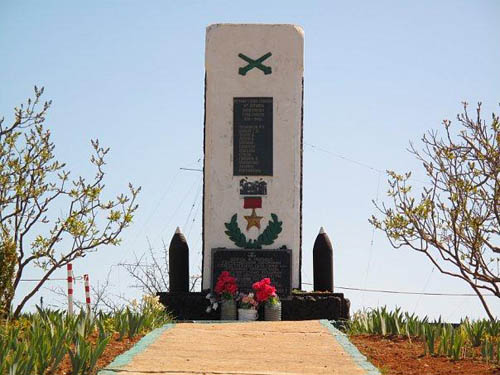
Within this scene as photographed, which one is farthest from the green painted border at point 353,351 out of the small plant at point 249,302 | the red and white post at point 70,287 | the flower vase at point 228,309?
the red and white post at point 70,287

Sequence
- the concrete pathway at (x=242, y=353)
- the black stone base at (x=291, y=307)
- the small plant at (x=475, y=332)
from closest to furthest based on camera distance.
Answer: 1. the concrete pathway at (x=242, y=353)
2. the small plant at (x=475, y=332)
3. the black stone base at (x=291, y=307)

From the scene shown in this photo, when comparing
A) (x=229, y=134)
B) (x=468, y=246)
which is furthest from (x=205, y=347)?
(x=229, y=134)

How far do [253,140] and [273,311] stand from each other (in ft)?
12.9

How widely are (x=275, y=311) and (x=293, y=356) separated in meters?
6.85

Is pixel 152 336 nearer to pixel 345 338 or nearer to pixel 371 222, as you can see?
pixel 345 338

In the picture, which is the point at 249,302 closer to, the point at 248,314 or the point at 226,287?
the point at 248,314

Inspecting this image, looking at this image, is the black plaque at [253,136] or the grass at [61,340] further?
the black plaque at [253,136]

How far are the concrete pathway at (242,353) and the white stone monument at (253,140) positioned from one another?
16.3 feet

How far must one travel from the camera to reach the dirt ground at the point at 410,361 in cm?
946

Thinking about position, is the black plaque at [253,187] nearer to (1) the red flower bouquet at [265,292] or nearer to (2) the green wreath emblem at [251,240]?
(2) the green wreath emblem at [251,240]

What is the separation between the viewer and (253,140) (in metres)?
19.0

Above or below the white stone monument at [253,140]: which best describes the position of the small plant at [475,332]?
below

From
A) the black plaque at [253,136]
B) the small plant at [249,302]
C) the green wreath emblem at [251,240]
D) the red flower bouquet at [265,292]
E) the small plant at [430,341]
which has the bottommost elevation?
the small plant at [430,341]

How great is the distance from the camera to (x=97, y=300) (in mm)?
24281
